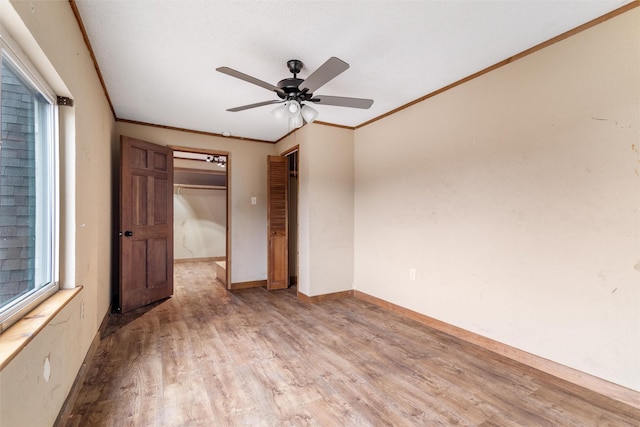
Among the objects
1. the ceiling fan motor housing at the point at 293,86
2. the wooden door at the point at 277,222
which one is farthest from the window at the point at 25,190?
the wooden door at the point at 277,222

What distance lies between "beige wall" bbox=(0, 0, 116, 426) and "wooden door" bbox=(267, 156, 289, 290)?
210 centimetres

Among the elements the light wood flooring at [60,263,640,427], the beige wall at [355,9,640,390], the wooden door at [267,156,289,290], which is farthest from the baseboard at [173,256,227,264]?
the beige wall at [355,9,640,390]

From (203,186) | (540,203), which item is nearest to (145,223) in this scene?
(203,186)

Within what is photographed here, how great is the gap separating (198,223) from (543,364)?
7.05 metres

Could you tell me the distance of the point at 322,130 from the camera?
12.7ft

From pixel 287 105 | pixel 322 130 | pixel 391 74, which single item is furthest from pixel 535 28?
pixel 322 130

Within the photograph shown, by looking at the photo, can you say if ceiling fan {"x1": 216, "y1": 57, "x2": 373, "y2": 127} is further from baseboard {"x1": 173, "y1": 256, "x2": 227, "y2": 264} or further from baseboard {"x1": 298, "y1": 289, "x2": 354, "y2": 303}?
baseboard {"x1": 173, "y1": 256, "x2": 227, "y2": 264}

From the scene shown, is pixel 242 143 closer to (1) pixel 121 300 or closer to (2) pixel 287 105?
(2) pixel 287 105

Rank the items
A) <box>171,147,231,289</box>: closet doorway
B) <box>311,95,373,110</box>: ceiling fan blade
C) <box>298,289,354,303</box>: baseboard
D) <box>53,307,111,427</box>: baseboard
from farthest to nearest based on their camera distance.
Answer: <box>171,147,231,289</box>: closet doorway → <box>298,289,354,303</box>: baseboard → <box>311,95,373,110</box>: ceiling fan blade → <box>53,307,111,427</box>: baseboard

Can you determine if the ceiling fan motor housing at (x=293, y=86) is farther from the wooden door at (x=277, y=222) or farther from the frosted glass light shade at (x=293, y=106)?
the wooden door at (x=277, y=222)

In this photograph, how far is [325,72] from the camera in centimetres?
191

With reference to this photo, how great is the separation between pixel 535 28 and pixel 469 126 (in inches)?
32.0

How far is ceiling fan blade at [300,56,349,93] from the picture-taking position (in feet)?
5.83

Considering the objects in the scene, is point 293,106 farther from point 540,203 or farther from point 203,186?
point 203,186
